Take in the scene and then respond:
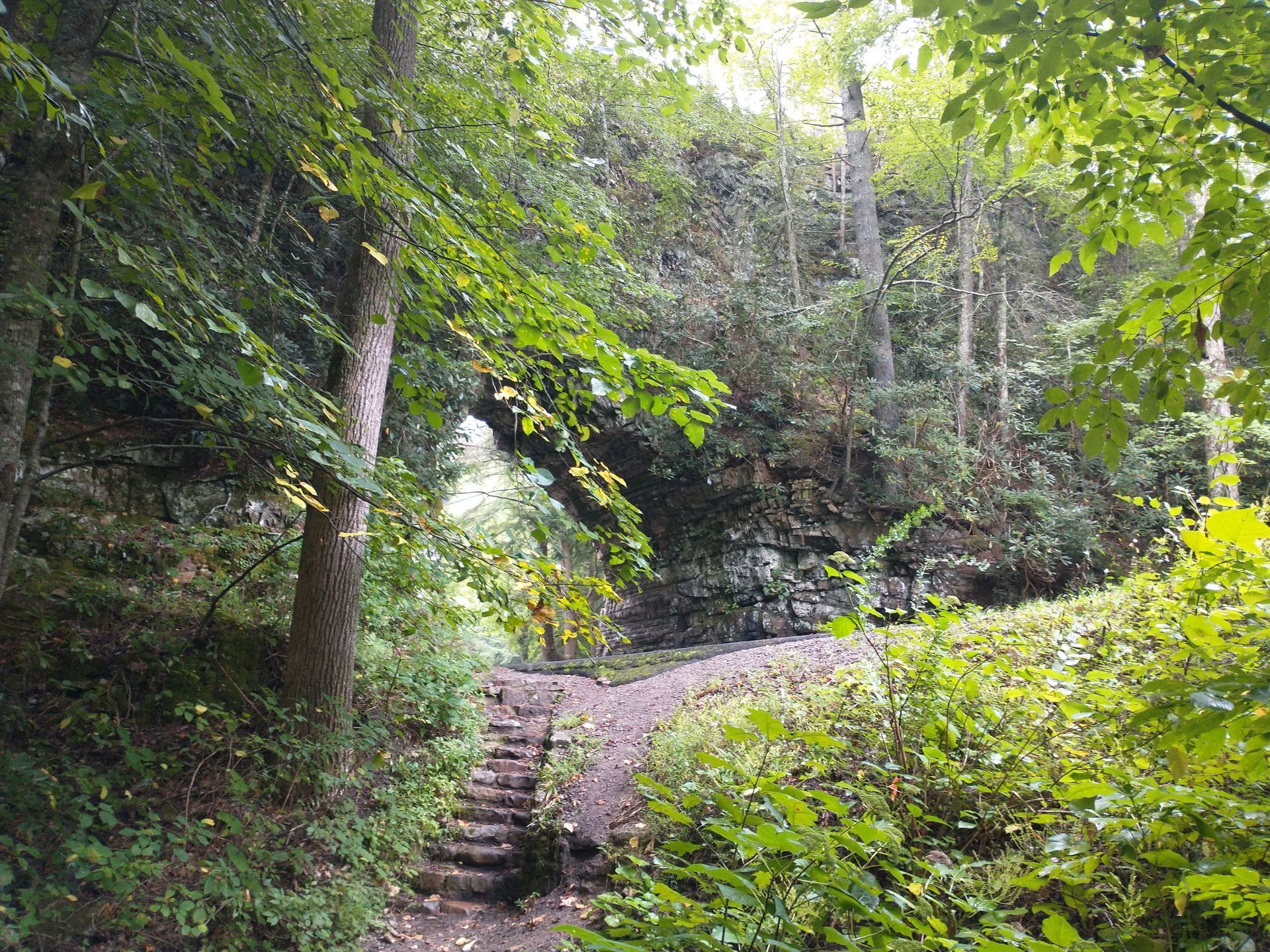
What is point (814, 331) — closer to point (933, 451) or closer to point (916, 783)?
point (933, 451)

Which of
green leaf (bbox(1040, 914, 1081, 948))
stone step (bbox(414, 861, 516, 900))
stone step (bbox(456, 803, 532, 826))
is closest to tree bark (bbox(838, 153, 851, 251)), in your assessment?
stone step (bbox(456, 803, 532, 826))

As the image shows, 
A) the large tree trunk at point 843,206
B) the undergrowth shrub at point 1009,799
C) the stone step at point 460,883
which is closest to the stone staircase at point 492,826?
the stone step at point 460,883

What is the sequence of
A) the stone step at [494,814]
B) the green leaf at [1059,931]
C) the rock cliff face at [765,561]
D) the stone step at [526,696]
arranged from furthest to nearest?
the rock cliff face at [765,561], the stone step at [526,696], the stone step at [494,814], the green leaf at [1059,931]

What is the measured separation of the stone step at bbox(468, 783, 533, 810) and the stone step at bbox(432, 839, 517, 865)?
527 millimetres

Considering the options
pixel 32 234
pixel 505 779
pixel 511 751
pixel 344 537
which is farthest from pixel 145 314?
pixel 511 751

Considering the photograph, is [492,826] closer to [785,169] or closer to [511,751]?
[511,751]

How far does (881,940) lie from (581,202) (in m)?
9.21

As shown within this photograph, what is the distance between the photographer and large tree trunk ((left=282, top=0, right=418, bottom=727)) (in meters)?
4.54

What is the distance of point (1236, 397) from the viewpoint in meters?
2.22

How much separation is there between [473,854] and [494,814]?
1.40 feet

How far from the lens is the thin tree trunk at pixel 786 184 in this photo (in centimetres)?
1424

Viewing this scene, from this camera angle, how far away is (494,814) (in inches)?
224

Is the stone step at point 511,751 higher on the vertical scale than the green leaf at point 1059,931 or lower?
lower

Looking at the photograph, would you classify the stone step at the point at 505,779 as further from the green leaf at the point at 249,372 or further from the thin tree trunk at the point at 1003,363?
the thin tree trunk at the point at 1003,363
